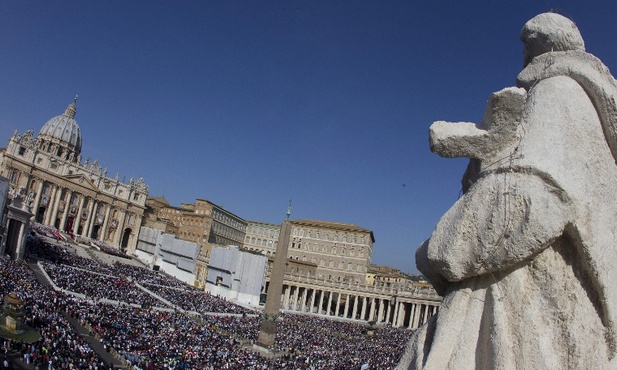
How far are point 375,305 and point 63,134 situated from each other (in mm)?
70868

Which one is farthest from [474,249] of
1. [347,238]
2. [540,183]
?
[347,238]

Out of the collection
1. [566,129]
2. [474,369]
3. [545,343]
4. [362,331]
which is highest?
[566,129]

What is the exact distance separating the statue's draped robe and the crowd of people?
13.4 m

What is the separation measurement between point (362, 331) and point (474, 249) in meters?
40.7

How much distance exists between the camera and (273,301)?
94.6 ft

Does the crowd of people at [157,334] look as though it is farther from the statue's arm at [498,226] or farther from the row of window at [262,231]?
the row of window at [262,231]

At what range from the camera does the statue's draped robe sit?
2482 mm

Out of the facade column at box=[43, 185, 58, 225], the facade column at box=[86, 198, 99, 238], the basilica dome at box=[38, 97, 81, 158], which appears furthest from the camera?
the basilica dome at box=[38, 97, 81, 158]

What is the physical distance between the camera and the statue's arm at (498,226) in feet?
8.05

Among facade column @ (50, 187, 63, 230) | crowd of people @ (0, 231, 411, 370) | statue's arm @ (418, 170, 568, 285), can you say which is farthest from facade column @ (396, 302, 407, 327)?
statue's arm @ (418, 170, 568, 285)

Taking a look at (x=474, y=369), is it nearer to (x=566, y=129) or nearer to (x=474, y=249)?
(x=474, y=249)

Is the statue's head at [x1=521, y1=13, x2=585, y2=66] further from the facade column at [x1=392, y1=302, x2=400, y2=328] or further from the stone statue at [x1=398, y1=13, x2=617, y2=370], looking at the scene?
the facade column at [x1=392, y1=302, x2=400, y2=328]

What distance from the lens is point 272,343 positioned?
87.5 ft

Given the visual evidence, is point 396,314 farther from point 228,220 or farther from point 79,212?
point 79,212
